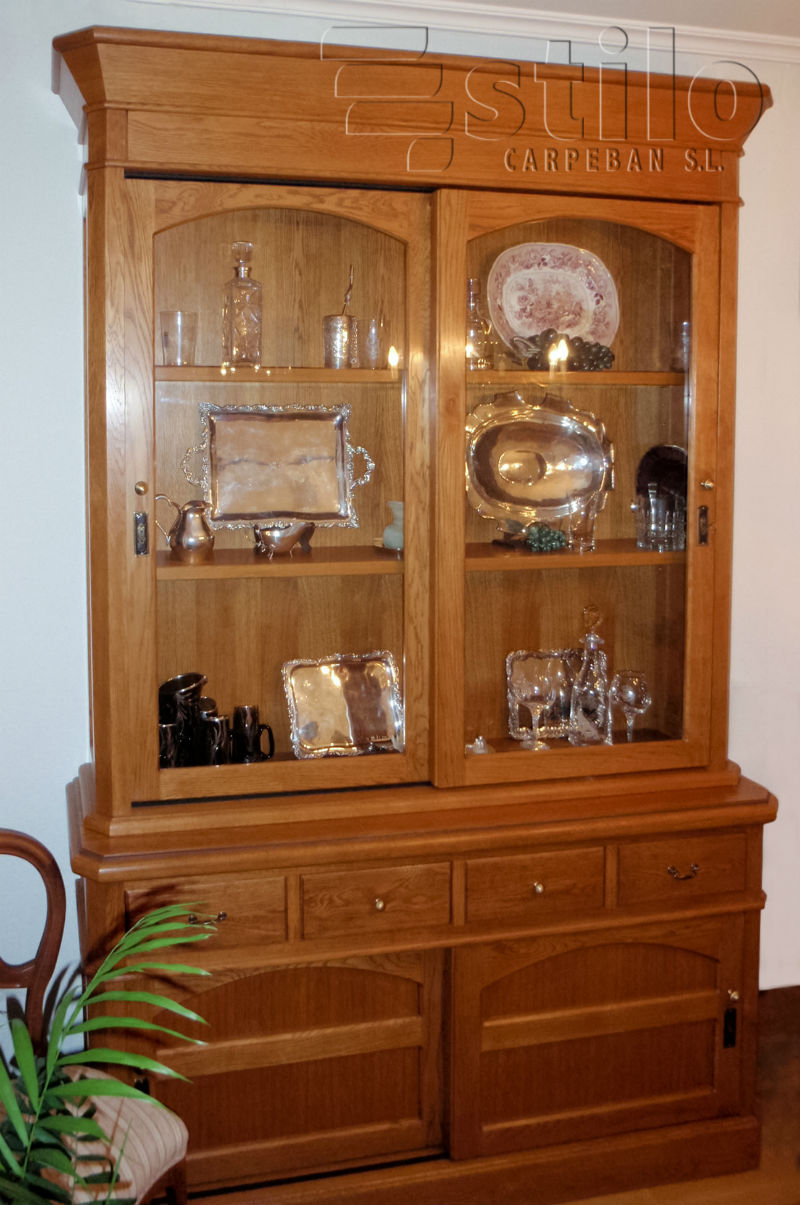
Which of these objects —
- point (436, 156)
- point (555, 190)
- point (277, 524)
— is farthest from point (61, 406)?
point (555, 190)

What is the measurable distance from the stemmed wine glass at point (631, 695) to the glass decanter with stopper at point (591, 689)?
3 cm

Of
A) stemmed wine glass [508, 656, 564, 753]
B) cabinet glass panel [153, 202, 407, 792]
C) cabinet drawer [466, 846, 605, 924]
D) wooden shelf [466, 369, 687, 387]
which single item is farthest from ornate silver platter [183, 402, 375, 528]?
cabinet drawer [466, 846, 605, 924]

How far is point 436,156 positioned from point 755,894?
1.50 metres

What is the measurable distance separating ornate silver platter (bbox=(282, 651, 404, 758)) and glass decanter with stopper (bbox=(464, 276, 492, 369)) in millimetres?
574

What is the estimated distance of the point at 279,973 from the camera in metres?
1.96

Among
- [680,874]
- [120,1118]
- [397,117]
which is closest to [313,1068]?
[120,1118]

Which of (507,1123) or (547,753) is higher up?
(547,753)

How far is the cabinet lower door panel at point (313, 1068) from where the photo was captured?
1.94m

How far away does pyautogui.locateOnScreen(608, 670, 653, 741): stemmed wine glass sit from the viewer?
2186 millimetres

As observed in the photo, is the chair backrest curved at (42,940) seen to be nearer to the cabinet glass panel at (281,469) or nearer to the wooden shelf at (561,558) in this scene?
the cabinet glass panel at (281,469)

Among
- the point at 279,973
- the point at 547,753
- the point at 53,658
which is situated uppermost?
the point at 53,658

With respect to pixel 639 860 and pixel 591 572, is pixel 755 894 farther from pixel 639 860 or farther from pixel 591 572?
pixel 591 572

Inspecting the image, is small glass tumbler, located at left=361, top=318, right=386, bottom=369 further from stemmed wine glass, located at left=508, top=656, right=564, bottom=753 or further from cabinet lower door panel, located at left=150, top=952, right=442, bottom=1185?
cabinet lower door panel, located at left=150, top=952, right=442, bottom=1185

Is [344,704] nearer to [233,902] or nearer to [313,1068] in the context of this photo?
[233,902]
